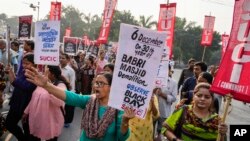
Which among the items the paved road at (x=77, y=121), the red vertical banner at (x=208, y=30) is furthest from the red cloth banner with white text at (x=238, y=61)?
the red vertical banner at (x=208, y=30)

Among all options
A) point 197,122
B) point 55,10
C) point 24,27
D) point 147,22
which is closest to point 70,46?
point 55,10

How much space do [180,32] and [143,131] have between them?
70.3 m

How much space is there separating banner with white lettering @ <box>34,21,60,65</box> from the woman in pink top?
0.55 feet

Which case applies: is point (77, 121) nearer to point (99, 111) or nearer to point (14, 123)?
point (14, 123)

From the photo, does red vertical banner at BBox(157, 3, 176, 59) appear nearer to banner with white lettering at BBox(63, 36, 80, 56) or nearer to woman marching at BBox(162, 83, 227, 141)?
woman marching at BBox(162, 83, 227, 141)

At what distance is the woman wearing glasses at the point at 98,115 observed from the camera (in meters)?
3.44

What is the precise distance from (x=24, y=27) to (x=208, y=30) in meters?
7.67

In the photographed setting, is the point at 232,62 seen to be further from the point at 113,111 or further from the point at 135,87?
the point at 113,111

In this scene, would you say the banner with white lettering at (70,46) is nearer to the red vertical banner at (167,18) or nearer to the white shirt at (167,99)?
the red vertical banner at (167,18)

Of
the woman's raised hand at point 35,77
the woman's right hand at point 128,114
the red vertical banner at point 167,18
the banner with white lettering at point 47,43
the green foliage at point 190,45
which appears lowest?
the green foliage at point 190,45

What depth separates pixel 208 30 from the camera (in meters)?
15.5

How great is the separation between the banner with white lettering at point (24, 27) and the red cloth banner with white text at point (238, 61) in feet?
25.5

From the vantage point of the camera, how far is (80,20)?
367 ft

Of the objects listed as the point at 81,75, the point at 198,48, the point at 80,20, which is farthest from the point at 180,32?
the point at 81,75
